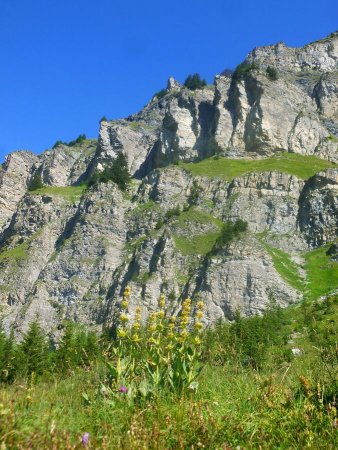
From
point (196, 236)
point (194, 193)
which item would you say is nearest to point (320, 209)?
point (196, 236)

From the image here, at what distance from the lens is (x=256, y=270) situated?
71.9 meters

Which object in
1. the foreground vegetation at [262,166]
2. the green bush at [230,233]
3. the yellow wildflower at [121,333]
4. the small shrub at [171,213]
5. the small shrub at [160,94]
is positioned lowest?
the yellow wildflower at [121,333]

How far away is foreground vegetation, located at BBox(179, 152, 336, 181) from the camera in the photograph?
9950 centimetres

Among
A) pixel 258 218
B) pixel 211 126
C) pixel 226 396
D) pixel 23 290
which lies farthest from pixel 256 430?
pixel 211 126

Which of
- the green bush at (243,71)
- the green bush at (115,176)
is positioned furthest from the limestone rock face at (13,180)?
the green bush at (243,71)

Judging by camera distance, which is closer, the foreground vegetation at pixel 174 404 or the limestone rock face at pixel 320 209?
the foreground vegetation at pixel 174 404

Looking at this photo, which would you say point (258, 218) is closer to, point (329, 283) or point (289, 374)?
point (329, 283)

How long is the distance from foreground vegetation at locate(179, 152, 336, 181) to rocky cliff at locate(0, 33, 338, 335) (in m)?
0.43

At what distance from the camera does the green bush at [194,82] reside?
148750 millimetres

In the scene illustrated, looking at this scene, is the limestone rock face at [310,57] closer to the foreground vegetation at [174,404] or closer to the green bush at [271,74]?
the green bush at [271,74]

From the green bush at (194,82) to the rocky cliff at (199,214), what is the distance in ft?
30.0

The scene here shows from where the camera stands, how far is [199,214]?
3516 inches

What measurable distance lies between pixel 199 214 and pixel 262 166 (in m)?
22.1

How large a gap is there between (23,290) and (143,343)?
292 feet
